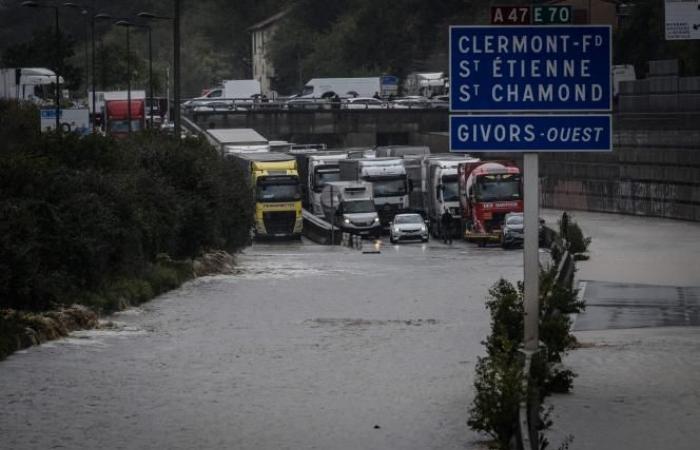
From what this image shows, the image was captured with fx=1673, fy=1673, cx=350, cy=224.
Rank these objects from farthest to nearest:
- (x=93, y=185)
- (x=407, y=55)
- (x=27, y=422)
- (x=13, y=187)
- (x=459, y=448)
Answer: (x=407, y=55) < (x=93, y=185) < (x=13, y=187) < (x=27, y=422) < (x=459, y=448)

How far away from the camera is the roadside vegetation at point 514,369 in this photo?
50.7 feet

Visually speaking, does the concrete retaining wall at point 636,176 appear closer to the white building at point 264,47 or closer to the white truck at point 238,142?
the white truck at point 238,142

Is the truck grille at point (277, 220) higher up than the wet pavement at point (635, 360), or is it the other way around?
the wet pavement at point (635, 360)

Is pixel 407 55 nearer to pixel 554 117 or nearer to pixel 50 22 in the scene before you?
pixel 50 22

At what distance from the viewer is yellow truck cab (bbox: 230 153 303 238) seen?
74188 mm

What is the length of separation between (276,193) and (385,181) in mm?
6721

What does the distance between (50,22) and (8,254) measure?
447 feet

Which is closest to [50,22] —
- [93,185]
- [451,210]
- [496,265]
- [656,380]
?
[451,210]

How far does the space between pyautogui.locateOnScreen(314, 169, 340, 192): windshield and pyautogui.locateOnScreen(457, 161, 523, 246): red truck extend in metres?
12.9

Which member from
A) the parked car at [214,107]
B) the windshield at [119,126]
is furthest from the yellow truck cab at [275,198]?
the parked car at [214,107]

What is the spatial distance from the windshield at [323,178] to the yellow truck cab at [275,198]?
7675 mm

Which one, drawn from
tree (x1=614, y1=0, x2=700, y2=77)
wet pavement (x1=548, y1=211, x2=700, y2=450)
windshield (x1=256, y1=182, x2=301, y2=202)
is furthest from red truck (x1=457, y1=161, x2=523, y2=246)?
tree (x1=614, y1=0, x2=700, y2=77)

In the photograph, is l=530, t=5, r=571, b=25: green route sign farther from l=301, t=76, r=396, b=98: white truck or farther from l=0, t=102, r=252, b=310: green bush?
l=301, t=76, r=396, b=98: white truck

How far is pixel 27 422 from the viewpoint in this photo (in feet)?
61.1
